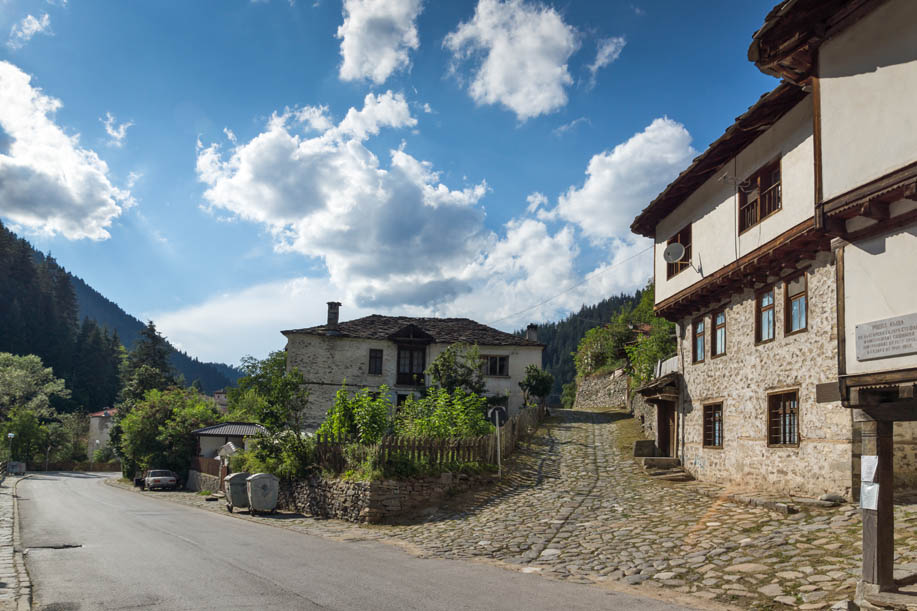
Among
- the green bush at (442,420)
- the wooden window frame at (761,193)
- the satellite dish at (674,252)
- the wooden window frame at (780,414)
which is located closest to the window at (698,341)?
the satellite dish at (674,252)

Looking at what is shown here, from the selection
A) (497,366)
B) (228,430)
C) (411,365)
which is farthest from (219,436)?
(497,366)

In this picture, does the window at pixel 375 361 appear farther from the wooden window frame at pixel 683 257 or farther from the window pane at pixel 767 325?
the window pane at pixel 767 325

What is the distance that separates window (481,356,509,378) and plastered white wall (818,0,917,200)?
1232 inches

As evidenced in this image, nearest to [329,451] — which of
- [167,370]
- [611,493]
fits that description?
[611,493]

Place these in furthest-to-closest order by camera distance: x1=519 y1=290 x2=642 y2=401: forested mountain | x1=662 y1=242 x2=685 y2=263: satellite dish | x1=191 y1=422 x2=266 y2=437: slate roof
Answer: x1=519 y1=290 x2=642 y2=401: forested mountain, x1=191 y1=422 x2=266 y2=437: slate roof, x1=662 y1=242 x2=685 y2=263: satellite dish

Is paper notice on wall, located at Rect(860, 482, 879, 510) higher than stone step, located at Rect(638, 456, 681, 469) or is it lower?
higher

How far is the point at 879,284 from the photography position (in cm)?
856

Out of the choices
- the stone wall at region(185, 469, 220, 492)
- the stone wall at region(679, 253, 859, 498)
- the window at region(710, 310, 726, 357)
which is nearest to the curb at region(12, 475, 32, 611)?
the stone wall at region(679, 253, 859, 498)

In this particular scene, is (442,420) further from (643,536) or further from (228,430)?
(228,430)

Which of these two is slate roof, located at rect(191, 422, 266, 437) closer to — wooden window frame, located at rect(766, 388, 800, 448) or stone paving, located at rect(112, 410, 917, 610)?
stone paving, located at rect(112, 410, 917, 610)

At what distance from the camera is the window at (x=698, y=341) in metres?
20.8

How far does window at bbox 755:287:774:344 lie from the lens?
54.3ft

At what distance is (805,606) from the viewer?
27.2 ft

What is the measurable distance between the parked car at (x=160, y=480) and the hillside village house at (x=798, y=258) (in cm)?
3039
